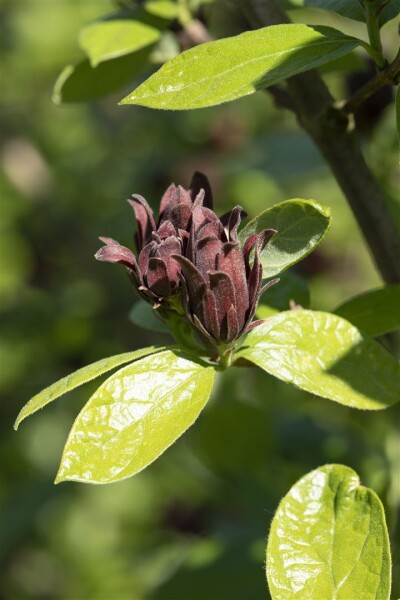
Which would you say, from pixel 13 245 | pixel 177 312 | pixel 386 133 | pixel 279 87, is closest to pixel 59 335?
pixel 13 245

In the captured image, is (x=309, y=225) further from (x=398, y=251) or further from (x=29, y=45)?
(x=29, y=45)

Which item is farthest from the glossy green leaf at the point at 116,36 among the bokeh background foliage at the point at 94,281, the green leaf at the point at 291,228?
the bokeh background foliage at the point at 94,281

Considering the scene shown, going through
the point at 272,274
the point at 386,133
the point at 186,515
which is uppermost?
the point at 272,274

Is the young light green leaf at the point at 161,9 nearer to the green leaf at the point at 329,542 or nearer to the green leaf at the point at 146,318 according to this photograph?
the green leaf at the point at 146,318

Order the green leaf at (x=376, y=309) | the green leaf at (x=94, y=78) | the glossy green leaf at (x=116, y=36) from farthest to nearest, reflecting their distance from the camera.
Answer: the green leaf at (x=94, y=78) < the glossy green leaf at (x=116, y=36) < the green leaf at (x=376, y=309)

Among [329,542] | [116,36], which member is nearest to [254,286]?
[329,542]

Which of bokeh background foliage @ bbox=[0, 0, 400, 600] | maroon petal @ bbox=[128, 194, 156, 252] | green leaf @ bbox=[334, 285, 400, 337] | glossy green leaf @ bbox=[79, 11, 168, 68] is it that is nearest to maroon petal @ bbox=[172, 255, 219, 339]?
maroon petal @ bbox=[128, 194, 156, 252]
